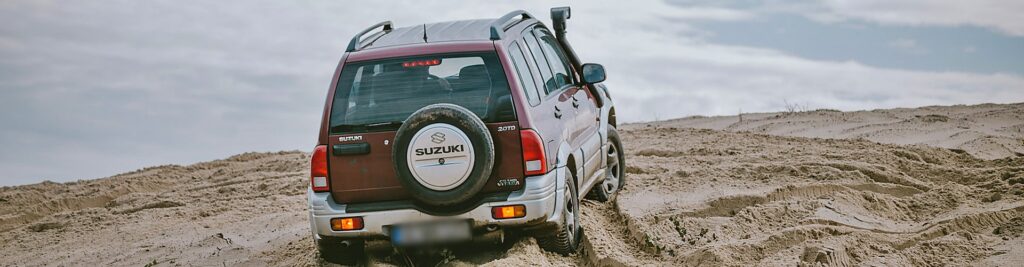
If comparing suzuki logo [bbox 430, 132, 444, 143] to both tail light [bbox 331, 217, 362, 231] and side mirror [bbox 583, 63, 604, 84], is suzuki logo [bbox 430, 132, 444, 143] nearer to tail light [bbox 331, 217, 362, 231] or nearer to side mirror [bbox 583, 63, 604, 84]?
tail light [bbox 331, 217, 362, 231]

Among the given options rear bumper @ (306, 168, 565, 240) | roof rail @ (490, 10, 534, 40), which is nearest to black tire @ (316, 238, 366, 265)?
rear bumper @ (306, 168, 565, 240)

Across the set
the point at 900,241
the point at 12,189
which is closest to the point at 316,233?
the point at 900,241

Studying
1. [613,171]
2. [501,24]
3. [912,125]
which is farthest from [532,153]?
[912,125]

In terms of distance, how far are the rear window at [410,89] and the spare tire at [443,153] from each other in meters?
0.31

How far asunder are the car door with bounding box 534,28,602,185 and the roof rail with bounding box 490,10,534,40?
200 mm

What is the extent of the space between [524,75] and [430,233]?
1.30 metres

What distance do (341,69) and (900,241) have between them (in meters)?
4.42

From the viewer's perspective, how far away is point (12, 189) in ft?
49.2

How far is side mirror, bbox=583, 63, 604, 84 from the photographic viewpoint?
349 inches

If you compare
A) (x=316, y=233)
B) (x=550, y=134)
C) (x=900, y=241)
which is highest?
(x=550, y=134)

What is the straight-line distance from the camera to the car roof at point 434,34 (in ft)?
24.7

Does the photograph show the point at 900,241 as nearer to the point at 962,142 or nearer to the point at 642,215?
the point at 642,215

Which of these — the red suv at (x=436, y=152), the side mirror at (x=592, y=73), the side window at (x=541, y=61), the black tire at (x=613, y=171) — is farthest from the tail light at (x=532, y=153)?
the black tire at (x=613, y=171)

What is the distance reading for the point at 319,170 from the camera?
A: 23.7ft
